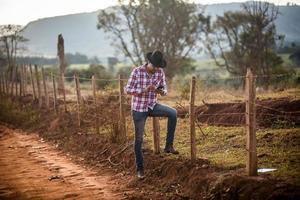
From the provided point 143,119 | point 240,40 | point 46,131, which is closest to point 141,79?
point 143,119

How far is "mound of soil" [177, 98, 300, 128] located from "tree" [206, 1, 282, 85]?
15.4 meters

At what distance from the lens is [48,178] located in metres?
8.48

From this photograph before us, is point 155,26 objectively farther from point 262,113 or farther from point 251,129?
point 251,129

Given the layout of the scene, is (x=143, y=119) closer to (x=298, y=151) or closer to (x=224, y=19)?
(x=298, y=151)

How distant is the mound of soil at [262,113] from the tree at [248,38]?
15.4 m

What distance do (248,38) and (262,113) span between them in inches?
834

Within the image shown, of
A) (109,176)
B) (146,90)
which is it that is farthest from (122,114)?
(146,90)

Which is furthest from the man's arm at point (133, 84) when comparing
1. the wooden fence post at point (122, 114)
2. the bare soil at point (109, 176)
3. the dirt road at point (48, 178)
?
the wooden fence post at point (122, 114)

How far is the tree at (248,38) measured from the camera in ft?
94.9

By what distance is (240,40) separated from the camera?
31672mm

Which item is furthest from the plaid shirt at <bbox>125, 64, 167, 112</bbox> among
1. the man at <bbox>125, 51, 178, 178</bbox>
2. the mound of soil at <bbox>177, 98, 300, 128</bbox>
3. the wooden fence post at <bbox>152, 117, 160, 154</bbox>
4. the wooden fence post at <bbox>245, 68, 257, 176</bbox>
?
the mound of soil at <bbox>177, 98, 300, 128</bbox>

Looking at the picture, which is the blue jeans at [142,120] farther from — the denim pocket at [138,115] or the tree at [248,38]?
the tree at [248,38]

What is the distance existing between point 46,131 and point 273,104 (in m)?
7.56

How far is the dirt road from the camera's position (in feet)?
24.1
